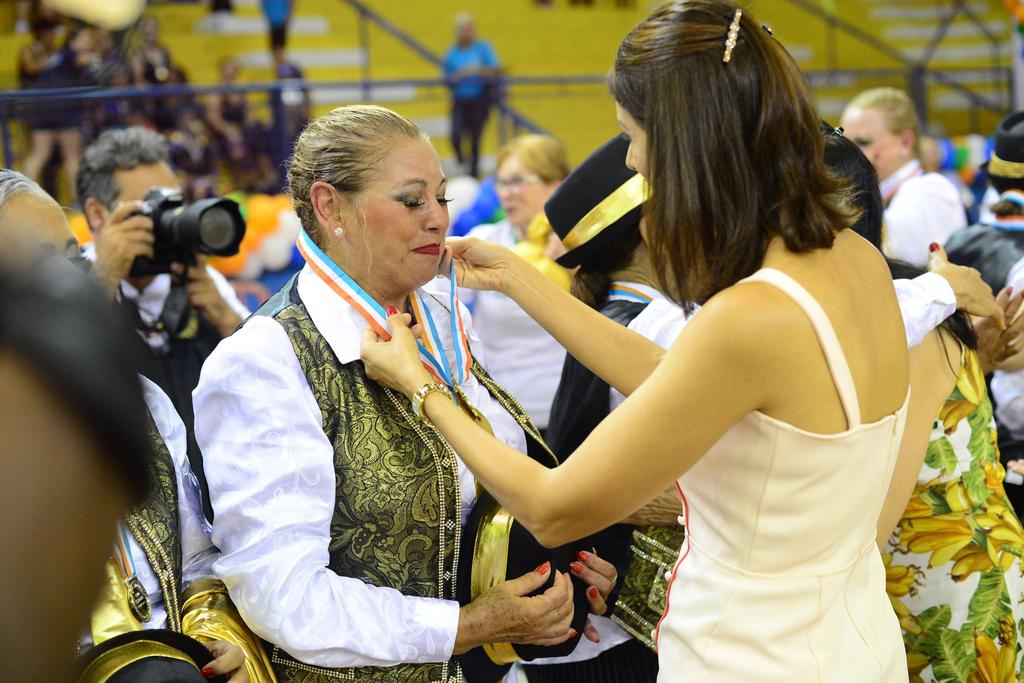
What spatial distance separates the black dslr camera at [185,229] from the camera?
2510 mm

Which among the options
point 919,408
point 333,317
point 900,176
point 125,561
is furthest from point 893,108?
point 125,561

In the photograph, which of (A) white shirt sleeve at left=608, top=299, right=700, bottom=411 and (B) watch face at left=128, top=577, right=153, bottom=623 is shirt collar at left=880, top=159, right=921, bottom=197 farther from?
(B) watch face at left=128, top=577, right=153, bottom=623

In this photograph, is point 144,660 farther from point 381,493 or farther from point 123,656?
point 381,493

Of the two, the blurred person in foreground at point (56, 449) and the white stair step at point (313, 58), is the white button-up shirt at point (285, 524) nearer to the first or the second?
the blurred person in foreground at point (56, 449)

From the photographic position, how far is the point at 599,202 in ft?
7.00

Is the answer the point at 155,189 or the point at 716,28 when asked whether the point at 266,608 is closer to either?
the point at 716,28

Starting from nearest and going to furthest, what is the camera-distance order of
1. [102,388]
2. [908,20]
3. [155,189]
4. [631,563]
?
[102,388] → [631,563] → [155,189] → [908,20]

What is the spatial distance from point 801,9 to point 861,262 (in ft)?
40.8

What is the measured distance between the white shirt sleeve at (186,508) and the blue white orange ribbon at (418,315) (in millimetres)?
321

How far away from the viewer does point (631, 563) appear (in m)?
1.95

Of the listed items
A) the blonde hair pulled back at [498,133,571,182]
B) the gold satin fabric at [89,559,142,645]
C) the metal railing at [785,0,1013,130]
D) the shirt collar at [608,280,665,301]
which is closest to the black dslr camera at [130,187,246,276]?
the shirt collar at [608,280,665,301]

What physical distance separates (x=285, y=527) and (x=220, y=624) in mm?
194

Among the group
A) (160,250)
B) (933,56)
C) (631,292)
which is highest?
(631,292)

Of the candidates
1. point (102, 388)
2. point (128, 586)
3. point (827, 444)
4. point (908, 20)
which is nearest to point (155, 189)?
point (128, 586)
